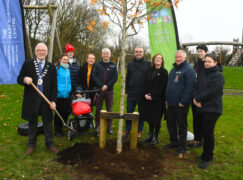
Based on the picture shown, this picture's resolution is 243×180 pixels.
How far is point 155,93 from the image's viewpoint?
4.62m

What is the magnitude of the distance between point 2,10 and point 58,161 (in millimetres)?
4877

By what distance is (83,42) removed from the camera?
23.0 m

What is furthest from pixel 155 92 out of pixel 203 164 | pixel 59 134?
pixel 59 134

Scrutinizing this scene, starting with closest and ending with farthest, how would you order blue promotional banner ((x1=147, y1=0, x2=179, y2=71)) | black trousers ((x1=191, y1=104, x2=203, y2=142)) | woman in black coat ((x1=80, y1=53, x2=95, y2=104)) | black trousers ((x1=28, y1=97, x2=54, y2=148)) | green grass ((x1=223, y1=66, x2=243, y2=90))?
1. black trousers ((x1=28, y1=97, x2=54, y2=148))
2. black trousers ((x1=191, y1=104, x2=203, y2=142))
3. woman in black coat ((x1=80, y1=53, x2=95, y2=104))
4. blue promotional banner ((x1=147, y1=0, x2=179, y2=71))
5. green grass ((x1=223, y1=66, x2=243, y2=90))

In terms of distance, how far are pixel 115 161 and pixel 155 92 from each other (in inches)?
69.9

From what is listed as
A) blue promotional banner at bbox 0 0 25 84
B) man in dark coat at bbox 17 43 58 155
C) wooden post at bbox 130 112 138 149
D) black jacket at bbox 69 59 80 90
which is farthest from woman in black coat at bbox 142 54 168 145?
blue promotional banner at bbox 0 0 25 84

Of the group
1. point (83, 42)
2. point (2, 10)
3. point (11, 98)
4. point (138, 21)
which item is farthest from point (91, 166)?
point (83, 42)

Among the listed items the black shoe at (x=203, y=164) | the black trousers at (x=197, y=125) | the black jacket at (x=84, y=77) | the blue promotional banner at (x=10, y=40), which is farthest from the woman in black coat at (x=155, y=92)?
the blue promotional banner at (x=10, y=40)

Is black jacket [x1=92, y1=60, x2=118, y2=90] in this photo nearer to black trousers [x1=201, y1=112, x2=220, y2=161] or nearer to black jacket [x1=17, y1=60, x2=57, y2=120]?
black jacket [x1=17, y1=60, x2=57, y2=120]

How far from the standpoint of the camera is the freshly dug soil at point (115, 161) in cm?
342

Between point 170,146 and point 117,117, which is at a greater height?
point 117,117

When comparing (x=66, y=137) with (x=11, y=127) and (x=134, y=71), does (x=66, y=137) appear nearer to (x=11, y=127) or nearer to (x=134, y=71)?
(x=11, y=127)

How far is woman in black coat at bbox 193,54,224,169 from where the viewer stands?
11.8 feet

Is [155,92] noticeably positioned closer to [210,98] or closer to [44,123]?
[210,98]
